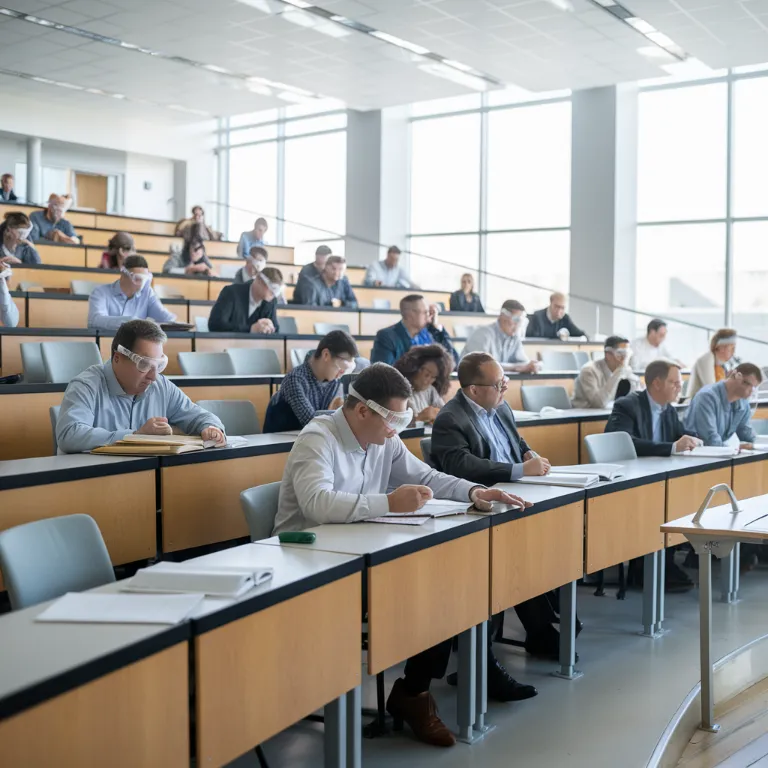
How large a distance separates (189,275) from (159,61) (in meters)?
3.86

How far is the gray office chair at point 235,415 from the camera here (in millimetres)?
4297

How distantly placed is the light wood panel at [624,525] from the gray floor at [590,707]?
1.27 feet

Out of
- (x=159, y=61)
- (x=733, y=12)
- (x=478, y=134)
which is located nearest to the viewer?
(x=733, y=12)

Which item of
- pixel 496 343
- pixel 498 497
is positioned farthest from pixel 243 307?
pixel 498 497

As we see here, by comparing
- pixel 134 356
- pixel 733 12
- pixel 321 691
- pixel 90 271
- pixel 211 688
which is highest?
pixel 733 12

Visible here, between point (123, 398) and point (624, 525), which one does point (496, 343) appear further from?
point (123, 398)

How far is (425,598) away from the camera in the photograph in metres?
2.56

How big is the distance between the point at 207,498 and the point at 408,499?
1.01m

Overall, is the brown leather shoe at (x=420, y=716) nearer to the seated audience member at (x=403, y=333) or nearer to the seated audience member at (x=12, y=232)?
the seated audience member at (x=403, y=333)

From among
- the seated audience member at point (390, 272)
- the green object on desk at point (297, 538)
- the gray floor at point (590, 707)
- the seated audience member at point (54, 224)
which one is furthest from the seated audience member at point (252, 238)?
the green object on desk at point (297, 538)

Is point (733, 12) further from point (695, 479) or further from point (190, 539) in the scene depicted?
point (190, 539)

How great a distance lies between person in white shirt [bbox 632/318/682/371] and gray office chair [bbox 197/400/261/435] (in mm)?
4685

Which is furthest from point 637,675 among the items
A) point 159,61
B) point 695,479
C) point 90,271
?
point 159,61

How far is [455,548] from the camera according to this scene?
2.69 metres
